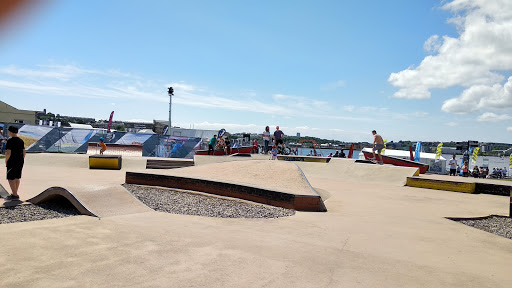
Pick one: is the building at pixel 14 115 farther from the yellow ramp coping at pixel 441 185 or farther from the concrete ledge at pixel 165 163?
the yellow ramp coping at pixel 441 185

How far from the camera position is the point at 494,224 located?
7.39 meters

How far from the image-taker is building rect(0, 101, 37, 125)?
53031mm

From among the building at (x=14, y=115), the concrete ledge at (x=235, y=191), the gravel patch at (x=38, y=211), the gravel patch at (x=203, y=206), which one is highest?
the building at (x=14, y=115)

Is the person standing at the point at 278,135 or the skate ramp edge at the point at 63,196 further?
the person standing at the point at 278,135

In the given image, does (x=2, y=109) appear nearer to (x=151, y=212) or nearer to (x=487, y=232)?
(x=151, y=212)

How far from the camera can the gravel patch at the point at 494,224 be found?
21.8ft

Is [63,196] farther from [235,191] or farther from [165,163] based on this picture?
[165,163]

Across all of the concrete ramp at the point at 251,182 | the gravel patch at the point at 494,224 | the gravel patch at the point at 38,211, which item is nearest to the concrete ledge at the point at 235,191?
the concrete ramp at the point at 251,182

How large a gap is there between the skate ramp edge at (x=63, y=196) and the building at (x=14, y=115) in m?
56.5

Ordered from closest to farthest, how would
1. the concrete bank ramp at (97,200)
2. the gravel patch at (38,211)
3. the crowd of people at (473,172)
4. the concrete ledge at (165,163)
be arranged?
the gravel patch at (38,211) < the concrete bank ramp at (97,200) < the concrete ledge at (165,163) < the crowd of people at (473,172)

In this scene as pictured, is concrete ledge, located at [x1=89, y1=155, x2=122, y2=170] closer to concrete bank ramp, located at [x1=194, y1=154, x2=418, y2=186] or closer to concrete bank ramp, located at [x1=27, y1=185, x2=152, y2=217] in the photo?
concrete bank ramp, located at [x1=194, y1=154, x2=418, y2=186]

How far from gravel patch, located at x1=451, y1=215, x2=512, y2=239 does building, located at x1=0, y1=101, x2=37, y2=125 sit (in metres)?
61.8

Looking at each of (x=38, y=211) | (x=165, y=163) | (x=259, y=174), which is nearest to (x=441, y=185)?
(x=259, y=174)

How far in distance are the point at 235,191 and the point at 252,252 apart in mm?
4392
